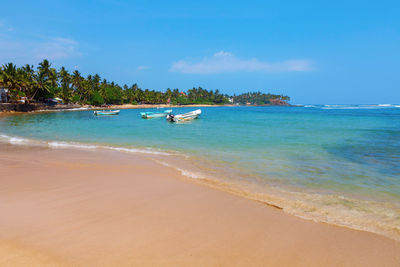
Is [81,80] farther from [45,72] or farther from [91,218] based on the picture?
[91,218]

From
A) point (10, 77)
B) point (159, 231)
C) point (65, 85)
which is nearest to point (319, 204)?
point (159, 231)

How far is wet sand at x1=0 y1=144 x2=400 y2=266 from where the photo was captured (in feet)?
10.2

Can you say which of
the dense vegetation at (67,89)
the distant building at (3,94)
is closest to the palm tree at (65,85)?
the dense vegetation at (67,89)

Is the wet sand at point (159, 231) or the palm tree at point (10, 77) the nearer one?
the wet sand at point (159, 231)

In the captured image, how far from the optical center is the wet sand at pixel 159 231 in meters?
3.12

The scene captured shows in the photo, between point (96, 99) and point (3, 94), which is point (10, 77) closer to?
point (3, 94)

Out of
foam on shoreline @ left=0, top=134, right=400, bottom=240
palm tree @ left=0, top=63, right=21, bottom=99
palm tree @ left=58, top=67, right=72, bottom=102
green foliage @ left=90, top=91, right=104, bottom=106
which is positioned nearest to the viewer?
foam on shoreline @ left=0, top=134, right=400, bottom=240

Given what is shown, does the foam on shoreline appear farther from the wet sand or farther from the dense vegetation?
the dense vegetation

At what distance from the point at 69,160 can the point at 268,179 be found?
7561 mm

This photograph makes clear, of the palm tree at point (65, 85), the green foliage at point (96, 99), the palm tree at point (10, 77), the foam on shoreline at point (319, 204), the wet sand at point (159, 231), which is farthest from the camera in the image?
the green foliage at point (96, 99)

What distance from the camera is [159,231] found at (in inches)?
150

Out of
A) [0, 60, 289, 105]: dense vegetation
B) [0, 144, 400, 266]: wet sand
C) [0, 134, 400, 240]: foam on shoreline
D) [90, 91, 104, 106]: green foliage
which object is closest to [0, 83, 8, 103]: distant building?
[0, 60, 289, 105]: dense vegetation

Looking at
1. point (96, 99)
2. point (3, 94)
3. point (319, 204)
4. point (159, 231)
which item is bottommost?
point (319, 204)

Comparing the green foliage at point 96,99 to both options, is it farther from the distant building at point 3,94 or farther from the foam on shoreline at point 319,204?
the foam on shoreline at point 319,204
